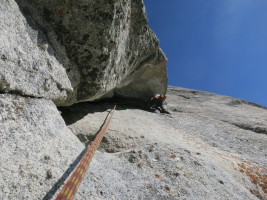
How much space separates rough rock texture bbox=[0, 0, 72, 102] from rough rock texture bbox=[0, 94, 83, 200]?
0.23m

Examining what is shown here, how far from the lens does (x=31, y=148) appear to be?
3.74 meters

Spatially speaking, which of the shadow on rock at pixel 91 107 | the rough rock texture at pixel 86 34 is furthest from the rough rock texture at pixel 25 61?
the shadow on rock at pixel 91 107

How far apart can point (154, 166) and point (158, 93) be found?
1147 cm

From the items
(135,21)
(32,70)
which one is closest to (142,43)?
(135,21)

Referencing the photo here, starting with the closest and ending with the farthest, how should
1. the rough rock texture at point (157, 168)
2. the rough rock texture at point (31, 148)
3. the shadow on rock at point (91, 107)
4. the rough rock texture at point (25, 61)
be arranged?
the rough rock texture at point (31, 148)
the rough rock texture at point (25, 61)
the rough rock texture at point (157, 168)
the shadow on rock at point (91, 107)

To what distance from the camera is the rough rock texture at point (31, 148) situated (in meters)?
3.20

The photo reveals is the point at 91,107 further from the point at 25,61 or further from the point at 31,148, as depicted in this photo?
the point at 31,148

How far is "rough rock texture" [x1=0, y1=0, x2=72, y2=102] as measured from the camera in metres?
4.07

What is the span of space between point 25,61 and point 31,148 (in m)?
1.60

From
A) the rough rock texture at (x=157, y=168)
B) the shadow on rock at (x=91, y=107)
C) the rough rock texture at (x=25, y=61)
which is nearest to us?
the rough rock texture at (x=25, y=61)

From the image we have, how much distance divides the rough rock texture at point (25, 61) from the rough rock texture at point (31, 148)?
0.23m

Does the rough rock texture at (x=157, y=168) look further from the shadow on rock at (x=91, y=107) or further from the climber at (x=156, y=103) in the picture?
the climber at (x=156, y=103)

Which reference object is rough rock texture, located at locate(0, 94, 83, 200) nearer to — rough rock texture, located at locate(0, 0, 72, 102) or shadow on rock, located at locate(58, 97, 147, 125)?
rough rock texture, located at locate(0, 0, 72, 102)

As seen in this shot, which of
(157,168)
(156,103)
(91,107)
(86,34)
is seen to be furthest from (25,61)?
(156,103)
